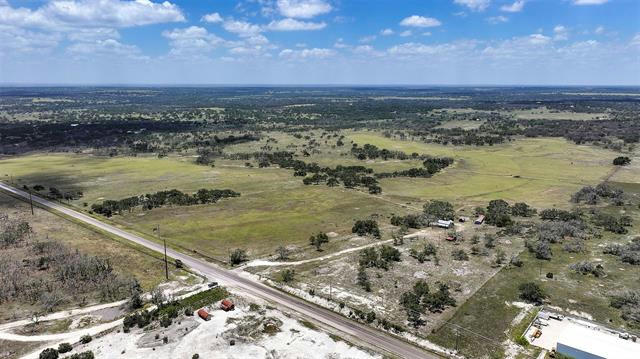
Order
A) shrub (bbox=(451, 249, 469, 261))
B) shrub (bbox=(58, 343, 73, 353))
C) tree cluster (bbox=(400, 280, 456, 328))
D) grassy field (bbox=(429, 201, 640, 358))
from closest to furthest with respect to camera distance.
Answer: shrub (bbox=(58, 343, 73, 353)) < grassy field (bbox=(429, 201, 640, 358)) < tree cluster (bbox=(400, 280, 456, 328)) < shrub (bbox=(451, 249, 469, 261))

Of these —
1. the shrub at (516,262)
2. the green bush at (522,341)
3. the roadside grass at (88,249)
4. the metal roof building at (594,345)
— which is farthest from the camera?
the shrub at (516,262)

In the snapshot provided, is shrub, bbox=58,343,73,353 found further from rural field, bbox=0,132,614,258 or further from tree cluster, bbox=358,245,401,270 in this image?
tree cluster, bbox=358,245,401,270

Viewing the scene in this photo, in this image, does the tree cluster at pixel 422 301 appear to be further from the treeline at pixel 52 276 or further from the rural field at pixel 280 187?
the treeline at pixel 52 276

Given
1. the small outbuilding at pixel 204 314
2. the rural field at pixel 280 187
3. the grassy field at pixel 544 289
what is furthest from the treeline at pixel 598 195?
the small outbuilding at pixel 204 314

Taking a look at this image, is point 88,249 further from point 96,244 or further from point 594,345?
point 594,345

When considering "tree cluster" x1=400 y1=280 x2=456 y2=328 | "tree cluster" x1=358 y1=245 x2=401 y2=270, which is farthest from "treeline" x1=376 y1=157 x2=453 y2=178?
"tree cluster" x1=400 y1=280 x2=456 y2=328

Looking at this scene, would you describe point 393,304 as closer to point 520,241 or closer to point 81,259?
point 520,241

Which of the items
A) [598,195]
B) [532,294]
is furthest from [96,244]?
[598,195]

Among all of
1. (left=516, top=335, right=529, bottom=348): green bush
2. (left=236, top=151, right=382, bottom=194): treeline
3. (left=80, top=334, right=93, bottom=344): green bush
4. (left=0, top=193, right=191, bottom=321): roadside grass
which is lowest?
(left=516, top=335, right=529, bottom=348): green bush
